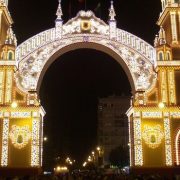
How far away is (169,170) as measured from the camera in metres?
29.7

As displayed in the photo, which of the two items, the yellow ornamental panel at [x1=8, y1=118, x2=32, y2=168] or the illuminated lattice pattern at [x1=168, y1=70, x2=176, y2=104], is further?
the illuminated lattice pattern at [x1=168, y1=70, x2=176, y2=104]

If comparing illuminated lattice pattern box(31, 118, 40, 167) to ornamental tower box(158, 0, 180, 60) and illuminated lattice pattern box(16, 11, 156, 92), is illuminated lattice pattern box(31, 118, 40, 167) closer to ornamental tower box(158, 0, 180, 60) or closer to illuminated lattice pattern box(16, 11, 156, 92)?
illuminated lattice pattern box(16, 11, 156, 92)

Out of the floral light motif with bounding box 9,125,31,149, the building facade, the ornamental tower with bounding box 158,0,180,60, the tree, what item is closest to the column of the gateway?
the floral light motif with bounding box 9,125,31,149

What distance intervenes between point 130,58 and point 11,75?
29.2 feet

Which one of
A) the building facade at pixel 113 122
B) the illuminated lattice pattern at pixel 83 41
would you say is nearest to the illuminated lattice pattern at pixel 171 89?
the illuminated lattice pattern at pixel 83 41

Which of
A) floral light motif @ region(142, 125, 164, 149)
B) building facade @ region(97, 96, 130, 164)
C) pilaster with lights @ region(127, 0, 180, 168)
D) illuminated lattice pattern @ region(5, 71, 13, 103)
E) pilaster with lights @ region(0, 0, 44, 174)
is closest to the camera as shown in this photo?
pilaster with lights @ region(0, 0, 44, 174)

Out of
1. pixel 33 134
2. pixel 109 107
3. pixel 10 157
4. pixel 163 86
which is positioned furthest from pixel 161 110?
pixel 109 107

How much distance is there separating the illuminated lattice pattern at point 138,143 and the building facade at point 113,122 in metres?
49.6

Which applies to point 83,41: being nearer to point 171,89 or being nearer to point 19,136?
point 171,89

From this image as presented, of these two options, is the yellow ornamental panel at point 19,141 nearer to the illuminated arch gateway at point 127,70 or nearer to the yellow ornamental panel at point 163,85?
the illuminated arch gateway at point 127,70

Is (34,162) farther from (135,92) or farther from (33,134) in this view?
(135,92)

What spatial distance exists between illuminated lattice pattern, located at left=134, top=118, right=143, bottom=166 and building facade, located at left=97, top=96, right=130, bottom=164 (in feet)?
163

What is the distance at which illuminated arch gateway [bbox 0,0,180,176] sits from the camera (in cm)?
3022

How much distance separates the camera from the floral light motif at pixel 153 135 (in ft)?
100
